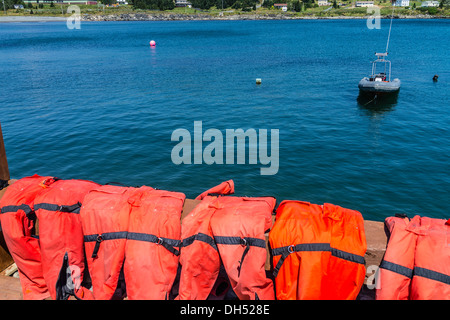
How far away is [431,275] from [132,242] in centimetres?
346

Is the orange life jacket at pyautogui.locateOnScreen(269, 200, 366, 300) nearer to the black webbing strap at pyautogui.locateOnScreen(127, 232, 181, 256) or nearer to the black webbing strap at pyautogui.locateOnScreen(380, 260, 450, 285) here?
the black webbing strap at pyautogui.locateOnScreen(380, 260, 450, 285)

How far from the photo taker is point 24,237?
15.5 ft

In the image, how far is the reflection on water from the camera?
31328mm

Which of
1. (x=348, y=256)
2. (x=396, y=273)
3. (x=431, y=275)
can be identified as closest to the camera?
(x=431, y=275)

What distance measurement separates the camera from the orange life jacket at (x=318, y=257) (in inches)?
156

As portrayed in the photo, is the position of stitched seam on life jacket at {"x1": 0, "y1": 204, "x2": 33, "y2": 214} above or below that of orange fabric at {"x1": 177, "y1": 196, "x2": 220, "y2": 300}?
above

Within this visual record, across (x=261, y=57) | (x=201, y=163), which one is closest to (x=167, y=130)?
(x=201, y=163)

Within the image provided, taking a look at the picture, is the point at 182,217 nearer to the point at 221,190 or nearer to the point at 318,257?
the point at 221,190

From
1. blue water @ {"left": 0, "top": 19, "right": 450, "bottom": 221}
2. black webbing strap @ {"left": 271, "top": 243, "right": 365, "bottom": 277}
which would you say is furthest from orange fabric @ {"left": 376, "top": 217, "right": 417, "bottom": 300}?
blue water @ {"left": 0, "top": 19, "right": 450, "bottom": 221}

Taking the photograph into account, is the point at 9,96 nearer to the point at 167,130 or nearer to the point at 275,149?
the point at 167,130

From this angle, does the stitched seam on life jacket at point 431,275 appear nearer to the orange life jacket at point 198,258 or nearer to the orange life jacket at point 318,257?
the orange life jacket at point 318,257

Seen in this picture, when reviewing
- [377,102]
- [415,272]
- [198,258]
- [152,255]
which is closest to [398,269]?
[415,272]

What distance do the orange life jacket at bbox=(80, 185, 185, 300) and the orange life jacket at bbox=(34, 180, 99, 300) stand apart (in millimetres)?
246
